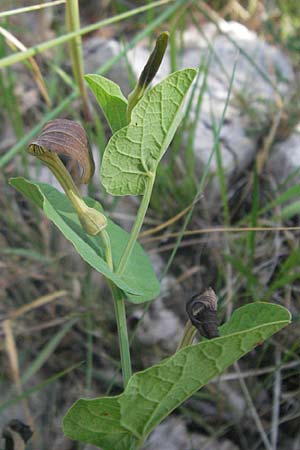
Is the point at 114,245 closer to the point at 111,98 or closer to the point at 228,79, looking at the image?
the point at 111,98

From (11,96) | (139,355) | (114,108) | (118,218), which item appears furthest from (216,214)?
(114,108)

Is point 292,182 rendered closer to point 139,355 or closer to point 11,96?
point 139,355

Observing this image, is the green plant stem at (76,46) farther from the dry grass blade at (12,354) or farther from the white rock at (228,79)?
the dry grass blade at (12,354)

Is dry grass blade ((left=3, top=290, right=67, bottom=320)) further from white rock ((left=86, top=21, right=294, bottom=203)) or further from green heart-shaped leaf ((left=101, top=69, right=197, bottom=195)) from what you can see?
green heart-shaped leaf ((left=101, top=69, right=197, bottom=195))

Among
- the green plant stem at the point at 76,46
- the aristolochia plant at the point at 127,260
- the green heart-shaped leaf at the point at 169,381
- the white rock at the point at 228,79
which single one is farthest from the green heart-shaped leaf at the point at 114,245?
the white rock at the point at 228,79

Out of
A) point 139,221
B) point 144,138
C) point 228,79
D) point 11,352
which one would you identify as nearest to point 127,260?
point 139,221
